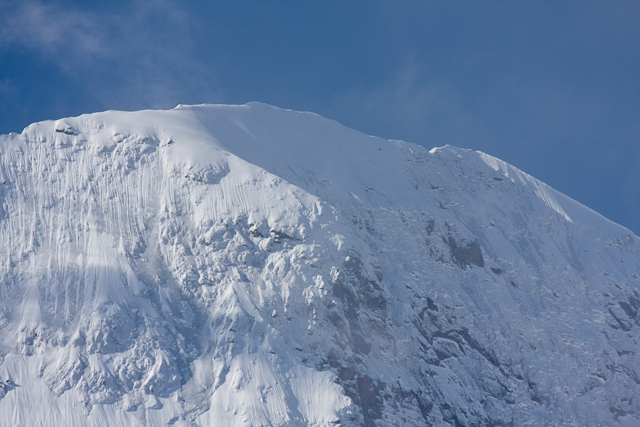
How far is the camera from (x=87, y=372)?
5103 inches

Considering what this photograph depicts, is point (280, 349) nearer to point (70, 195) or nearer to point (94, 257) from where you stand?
point (94, 257)

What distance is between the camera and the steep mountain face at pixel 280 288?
130000 millimetres

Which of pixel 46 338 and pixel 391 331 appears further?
pixel 391 331

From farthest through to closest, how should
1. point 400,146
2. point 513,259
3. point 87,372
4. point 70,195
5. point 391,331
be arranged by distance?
1. point 400,146
2. point 513,259
3. point 70,195
4. point 391,331
5. point 87,372

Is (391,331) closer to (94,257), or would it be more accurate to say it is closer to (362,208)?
(362,208)

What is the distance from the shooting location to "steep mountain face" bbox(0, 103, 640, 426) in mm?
130000

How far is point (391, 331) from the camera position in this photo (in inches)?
5586

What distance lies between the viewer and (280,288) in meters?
140

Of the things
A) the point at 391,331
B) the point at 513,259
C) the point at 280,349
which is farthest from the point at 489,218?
the point at 280,349

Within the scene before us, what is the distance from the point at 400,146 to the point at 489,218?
20521mm

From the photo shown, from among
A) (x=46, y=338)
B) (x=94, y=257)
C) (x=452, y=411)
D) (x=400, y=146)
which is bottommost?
(x=452, y=411)

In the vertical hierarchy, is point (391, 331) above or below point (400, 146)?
below

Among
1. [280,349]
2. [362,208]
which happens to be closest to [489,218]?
[362,208]

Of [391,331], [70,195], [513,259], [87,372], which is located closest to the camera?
[87,372]
